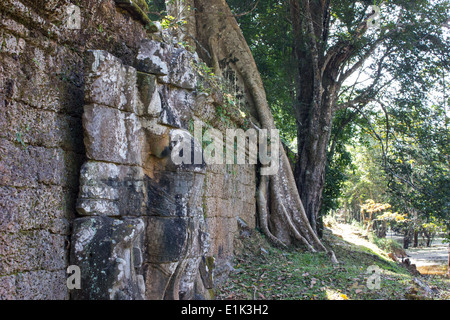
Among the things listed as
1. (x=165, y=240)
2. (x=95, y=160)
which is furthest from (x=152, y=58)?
(x=165, y=240)

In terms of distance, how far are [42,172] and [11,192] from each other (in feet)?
0.80

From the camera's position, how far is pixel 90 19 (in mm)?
3090

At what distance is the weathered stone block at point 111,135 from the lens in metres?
2.76

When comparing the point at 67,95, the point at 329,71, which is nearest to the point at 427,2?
the point at 329,71

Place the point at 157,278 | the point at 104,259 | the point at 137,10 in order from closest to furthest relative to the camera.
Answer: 1. the point at 104,259
2. the point at 157,278
3. the point at 137,10

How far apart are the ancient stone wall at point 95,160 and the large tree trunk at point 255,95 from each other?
4257 mm

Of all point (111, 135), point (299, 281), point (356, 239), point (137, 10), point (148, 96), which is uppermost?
point (137, 10)

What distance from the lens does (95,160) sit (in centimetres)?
277

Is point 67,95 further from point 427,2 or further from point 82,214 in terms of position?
point 427,2

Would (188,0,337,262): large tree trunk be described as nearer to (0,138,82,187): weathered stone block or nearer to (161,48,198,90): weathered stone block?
(161,48,198,90): weathered stone block

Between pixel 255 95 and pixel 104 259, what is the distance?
591 centimetres

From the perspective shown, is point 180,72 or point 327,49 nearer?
point 180,72

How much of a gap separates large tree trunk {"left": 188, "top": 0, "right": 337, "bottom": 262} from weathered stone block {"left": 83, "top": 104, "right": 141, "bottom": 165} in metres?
4.79

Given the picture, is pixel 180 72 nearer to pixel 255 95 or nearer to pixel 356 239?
pixel 255 95
